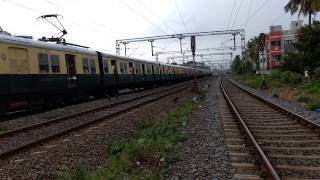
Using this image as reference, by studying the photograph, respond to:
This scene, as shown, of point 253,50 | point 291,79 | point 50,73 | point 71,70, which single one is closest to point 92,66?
point 71,70

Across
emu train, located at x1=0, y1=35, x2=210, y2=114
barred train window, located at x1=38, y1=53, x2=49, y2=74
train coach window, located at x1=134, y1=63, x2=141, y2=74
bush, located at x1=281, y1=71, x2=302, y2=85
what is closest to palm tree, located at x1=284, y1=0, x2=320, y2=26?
bush, located at x1=281, y1=71, x2=302, y2=85

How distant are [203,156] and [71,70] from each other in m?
14.7

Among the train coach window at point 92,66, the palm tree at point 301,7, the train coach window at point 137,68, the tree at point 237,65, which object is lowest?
the tree at point 237,65

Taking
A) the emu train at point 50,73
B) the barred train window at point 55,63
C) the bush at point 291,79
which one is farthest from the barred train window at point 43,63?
the bush at point 291,79

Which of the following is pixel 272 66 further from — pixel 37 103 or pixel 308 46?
pixel 37 103

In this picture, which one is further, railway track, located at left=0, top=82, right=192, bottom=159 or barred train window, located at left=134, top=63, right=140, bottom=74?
barred train window, located at left=134, top=63, right=140, bottom=74

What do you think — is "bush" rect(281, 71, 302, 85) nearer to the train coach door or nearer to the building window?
the building window

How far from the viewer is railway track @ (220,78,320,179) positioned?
23.4 ft

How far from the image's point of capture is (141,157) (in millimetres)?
8773

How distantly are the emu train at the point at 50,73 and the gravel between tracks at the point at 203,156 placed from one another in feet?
22.9

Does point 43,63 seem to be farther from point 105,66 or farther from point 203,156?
point 203,156

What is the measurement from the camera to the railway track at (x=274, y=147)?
7.14 meters

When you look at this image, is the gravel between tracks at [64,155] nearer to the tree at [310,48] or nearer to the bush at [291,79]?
the bush at [291,79]

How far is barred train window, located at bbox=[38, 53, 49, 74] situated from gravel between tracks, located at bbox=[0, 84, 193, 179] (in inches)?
224
